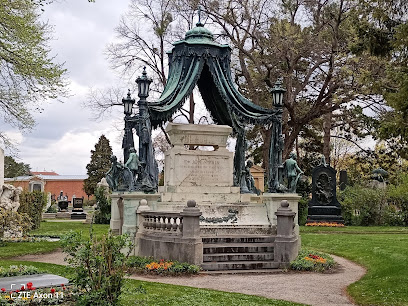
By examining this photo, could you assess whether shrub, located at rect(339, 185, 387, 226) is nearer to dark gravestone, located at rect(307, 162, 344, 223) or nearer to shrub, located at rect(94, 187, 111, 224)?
dark gravestone, located at rect(307, 162, 344, 223)

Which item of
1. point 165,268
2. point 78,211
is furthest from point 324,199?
point 78,211

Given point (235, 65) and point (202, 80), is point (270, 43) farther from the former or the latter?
point (202, 80)

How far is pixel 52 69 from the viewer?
764 inches

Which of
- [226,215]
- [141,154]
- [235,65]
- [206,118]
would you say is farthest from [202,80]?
[235,65]

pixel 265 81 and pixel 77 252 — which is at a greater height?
pixel 265 81

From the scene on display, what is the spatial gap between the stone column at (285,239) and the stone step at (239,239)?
43 centimetres

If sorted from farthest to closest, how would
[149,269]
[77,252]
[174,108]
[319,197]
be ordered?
1. [319,197]
2. [174,108]
3. [149,269]
4. [77,252]

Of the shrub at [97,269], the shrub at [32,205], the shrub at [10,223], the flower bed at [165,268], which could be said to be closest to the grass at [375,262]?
the flower bed at [165,268]

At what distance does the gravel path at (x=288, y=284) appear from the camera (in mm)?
9414

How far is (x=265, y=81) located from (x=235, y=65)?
3.14 meters

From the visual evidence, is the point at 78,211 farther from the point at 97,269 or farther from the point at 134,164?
the point at 97,269

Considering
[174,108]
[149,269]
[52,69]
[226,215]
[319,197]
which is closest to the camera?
[149,269]

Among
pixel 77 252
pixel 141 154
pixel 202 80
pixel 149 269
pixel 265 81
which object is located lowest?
pixel 149 269

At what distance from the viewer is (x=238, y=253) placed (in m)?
12.9
